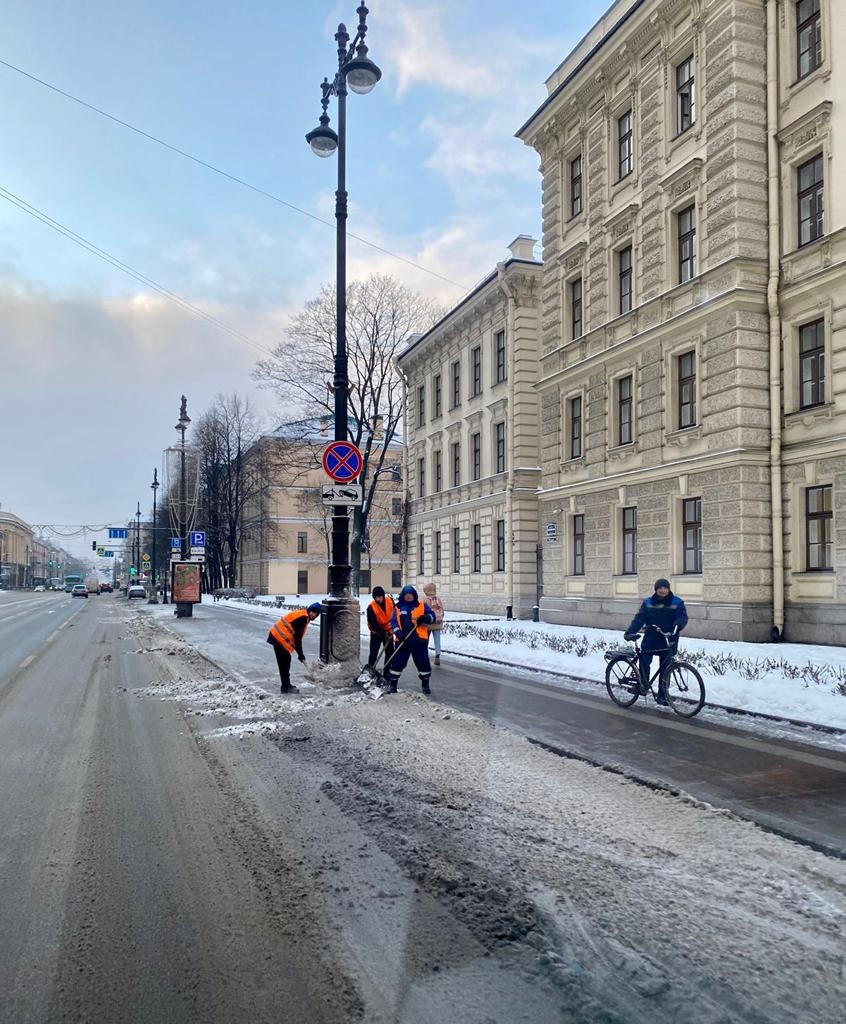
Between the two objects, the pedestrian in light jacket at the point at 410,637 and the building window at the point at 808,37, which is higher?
the building window at the point at 808,37

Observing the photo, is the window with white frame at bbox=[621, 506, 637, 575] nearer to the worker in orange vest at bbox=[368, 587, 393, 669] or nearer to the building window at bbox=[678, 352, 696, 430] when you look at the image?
the building window at bbox=[678, 352, 696, 430]

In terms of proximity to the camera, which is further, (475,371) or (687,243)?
(475,371)

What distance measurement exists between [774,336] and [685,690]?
10910mm

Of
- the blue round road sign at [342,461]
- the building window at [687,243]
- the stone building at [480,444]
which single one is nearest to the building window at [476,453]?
the stone building at [480,444]

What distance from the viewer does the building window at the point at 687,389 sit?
19.8 meters

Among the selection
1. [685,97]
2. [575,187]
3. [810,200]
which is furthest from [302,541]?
[810,200]

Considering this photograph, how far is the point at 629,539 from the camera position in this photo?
22.4 m

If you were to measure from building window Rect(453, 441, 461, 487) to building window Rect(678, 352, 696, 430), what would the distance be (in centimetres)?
1647

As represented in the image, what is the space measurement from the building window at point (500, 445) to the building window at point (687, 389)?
11947 mm

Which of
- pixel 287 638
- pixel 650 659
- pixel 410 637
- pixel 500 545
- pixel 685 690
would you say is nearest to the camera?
pixel 685 690

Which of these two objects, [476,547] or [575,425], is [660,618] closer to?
[575,425]

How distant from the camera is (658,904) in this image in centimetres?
406

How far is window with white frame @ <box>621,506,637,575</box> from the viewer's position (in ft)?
72.7

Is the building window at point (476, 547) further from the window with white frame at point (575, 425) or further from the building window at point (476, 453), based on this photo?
the window with white frame at point (575, 425)
